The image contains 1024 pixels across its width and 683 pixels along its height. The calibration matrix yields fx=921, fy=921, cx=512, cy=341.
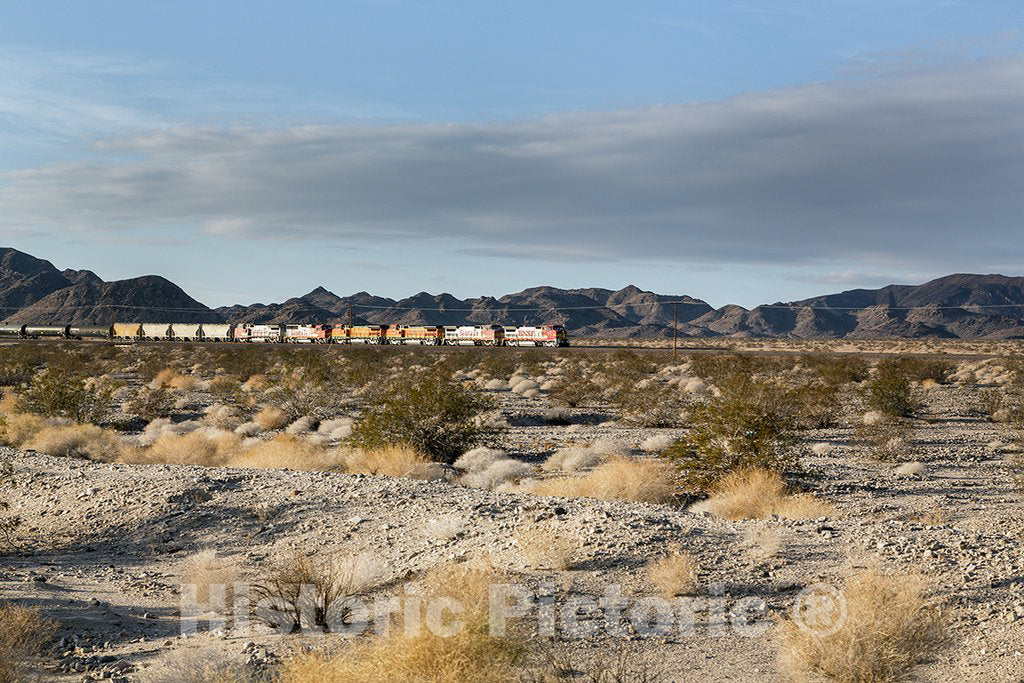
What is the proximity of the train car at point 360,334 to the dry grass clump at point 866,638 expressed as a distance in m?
95.2

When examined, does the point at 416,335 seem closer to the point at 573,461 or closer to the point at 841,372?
the point at 841,372

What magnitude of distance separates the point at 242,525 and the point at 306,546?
165 centimetres

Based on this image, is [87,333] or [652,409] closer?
[652,409]

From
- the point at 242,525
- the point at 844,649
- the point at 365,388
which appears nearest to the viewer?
the point at 844,649

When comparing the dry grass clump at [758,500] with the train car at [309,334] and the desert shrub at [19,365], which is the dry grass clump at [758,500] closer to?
the desert shrub at [19,365]

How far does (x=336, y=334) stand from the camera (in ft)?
358

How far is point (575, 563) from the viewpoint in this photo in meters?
10.3

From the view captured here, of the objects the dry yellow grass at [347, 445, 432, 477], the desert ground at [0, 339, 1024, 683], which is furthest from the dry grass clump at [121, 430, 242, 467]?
the dry yellow grass at [347, 445, 432, 477]

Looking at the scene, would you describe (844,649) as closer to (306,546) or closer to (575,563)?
(575,563)

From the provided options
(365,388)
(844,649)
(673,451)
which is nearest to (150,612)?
(844,649)

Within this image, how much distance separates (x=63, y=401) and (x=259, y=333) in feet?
310

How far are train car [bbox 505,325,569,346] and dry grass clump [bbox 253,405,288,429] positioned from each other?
6542 cm

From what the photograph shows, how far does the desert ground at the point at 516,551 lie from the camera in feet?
25.2

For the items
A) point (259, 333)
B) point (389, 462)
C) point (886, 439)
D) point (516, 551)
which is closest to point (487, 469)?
point (389, 462)
